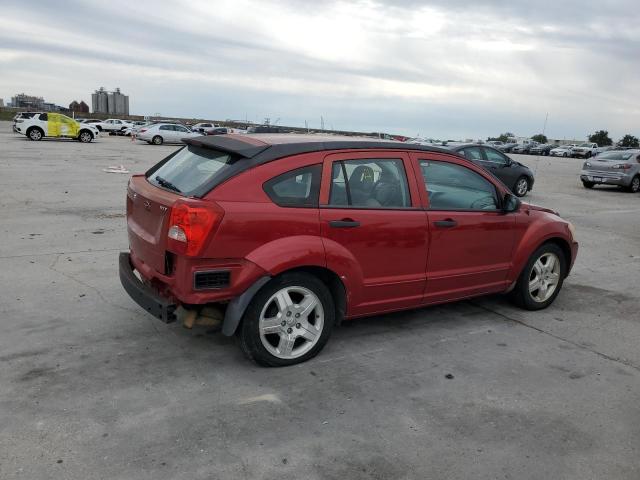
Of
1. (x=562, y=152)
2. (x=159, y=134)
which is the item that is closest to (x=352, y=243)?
(x=159, y=134)

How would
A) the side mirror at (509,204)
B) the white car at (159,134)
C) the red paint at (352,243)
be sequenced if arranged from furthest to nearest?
the white car at (159,134) < the side mirror at (509,204) < the red paint at (352,243)

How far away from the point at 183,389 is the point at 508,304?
3.51 metres

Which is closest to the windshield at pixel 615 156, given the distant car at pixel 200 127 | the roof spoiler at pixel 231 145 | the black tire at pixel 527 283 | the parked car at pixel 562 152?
the black tire at pixel 527 283

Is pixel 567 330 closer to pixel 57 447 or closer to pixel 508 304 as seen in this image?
pixel 508 304

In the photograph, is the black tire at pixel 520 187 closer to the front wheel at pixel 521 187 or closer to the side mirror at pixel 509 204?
the front wheel at pixel 521 187

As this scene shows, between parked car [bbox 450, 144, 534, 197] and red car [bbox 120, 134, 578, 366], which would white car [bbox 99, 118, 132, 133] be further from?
red car [bbox 120, 134, 578, 366]

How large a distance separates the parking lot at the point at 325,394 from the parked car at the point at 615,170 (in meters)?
14.7

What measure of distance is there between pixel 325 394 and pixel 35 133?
3022 centimetres

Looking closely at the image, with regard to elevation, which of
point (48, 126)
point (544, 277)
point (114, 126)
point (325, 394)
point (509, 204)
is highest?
point (509, 204)

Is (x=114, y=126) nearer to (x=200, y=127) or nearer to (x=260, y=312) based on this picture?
(x=200, y=127)

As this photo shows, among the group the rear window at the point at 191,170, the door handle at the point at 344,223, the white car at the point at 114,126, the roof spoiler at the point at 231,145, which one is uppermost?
the roof spoiler at the point at 231,145

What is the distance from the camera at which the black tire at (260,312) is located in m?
3.77

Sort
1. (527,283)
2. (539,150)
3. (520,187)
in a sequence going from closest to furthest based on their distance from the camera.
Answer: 1. (527,283)
2. (520,187)
3. (539,150)

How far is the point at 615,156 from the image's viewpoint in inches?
775
